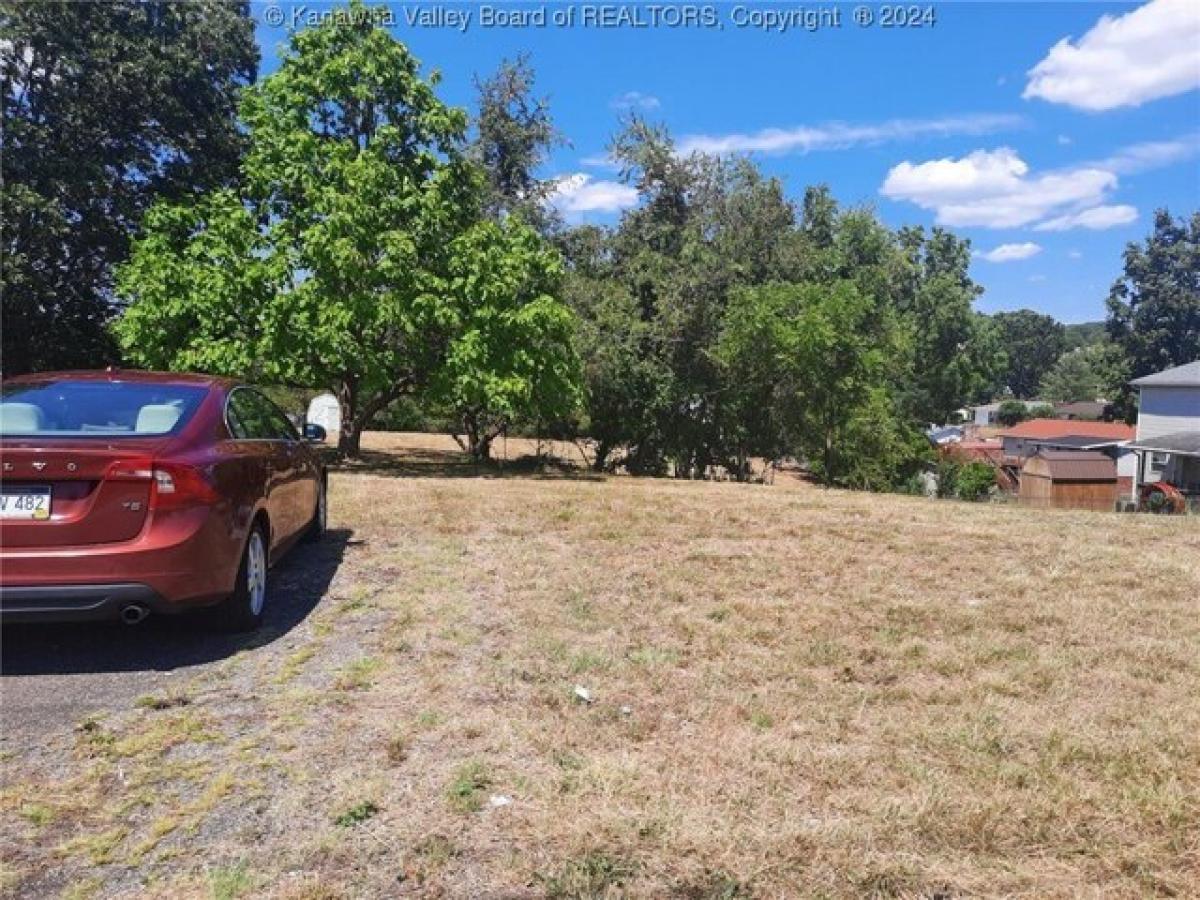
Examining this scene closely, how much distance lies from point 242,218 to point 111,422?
34.8 ft

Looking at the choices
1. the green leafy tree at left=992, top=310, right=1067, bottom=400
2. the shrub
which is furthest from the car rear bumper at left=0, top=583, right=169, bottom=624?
the green leafy tree at left=992, top=310, right=1067, bottom=400

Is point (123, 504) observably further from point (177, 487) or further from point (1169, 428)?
point (1169, 428)

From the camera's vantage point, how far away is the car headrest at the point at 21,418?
14.0 ft

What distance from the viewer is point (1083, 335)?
548 ft

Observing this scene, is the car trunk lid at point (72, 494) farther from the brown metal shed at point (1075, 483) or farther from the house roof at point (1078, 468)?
the house roof at point (1078, 468)

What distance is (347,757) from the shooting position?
3180 mm

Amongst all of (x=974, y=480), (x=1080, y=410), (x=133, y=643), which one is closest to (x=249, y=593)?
(x=133, y=643)

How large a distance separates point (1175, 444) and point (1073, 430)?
24.6 m


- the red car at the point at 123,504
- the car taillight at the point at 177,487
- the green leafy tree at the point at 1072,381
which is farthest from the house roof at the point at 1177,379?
the green leafy tree at the point at 1072,381

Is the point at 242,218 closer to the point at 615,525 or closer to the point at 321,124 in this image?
the point at 321,124

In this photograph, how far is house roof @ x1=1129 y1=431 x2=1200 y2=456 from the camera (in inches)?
1304

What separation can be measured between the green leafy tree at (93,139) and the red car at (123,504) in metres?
14.1

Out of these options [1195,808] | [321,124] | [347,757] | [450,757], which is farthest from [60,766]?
[321,124]

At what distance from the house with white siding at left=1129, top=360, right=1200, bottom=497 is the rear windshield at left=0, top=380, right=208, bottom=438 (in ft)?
127
